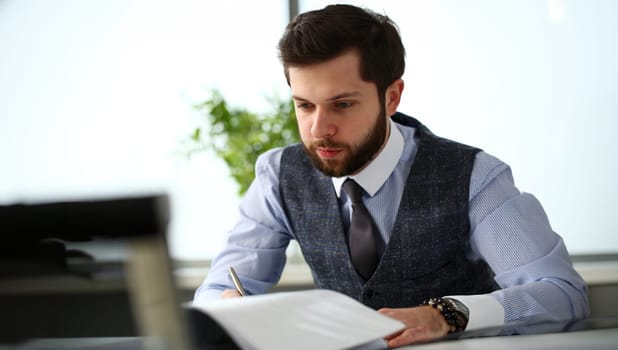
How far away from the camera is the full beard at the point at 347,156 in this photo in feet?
5.83

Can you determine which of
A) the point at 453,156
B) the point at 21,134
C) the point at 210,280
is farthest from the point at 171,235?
the point at 21,134

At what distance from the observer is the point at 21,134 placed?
3.17 m

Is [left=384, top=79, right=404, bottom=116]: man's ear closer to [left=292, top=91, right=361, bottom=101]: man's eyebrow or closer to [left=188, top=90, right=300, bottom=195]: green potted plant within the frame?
[left=292, top=91, right=361, bottom=101]: man's eyebrow

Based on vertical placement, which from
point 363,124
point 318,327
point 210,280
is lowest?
point 210,280

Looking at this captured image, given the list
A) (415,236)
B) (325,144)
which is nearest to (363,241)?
(415,236)

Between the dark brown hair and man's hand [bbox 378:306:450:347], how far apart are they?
729 mm

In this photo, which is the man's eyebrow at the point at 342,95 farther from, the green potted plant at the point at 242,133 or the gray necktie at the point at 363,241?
the green potted plant at the point at 242,133

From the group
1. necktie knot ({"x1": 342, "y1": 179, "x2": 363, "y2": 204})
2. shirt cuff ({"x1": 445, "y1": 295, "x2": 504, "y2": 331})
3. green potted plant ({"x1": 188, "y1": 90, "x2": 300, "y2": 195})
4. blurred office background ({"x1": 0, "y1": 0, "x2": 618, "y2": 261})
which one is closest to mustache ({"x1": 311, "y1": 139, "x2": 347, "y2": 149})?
necktie knot ({"x1": 342, "y1": 179, "x2": 363, "y2": 204})

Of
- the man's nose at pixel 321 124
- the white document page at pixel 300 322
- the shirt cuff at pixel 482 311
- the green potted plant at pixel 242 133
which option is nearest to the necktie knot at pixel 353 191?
the man's nose at pixel 321 124

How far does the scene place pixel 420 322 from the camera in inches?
47.6

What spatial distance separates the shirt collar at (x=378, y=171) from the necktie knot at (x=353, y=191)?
0.5 inches

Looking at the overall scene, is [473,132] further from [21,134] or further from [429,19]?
[21,134]

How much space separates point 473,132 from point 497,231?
4.89ft

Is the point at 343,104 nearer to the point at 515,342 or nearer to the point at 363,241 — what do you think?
the point at 363,241
